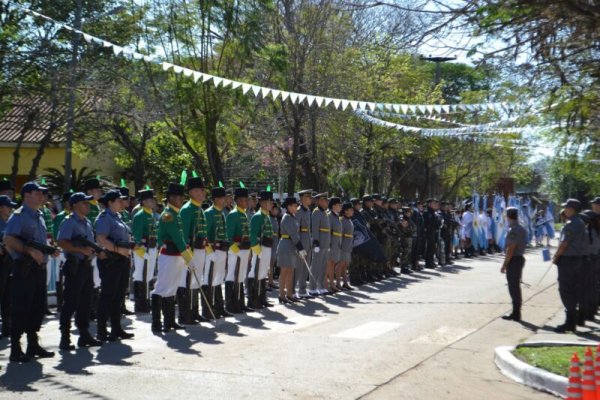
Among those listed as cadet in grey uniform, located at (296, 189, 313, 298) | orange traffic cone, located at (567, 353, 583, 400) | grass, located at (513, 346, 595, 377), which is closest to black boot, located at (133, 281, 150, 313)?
cadet in grey uniform, located at (296, 189, 313, 298)

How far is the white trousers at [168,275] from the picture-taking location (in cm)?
1267

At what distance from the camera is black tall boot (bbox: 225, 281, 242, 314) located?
15.1m

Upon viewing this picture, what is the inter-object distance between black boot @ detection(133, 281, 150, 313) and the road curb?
6.80 meters

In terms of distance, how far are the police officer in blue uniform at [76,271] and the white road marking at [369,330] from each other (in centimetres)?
370

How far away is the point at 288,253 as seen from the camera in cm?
1694

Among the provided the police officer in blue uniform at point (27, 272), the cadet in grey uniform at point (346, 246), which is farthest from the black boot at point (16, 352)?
the cadet in grey uniform at point (346, 246)

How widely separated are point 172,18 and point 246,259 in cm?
1042

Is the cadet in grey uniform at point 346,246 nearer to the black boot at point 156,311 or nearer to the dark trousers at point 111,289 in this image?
the black boot at point 156,311

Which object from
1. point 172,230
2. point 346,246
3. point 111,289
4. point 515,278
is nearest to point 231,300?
point 172,230

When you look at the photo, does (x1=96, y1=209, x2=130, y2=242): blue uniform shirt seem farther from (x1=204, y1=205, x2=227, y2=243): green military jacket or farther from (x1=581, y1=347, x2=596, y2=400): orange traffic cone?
(x1=581, y1=347, x2=596, y2=400): orange traffic cone

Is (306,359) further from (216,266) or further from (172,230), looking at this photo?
(216,266)

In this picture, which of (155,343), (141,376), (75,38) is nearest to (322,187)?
(75,38)

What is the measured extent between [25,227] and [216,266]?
463 centimetres

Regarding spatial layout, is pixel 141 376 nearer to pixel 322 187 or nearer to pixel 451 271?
pixel 451 271
